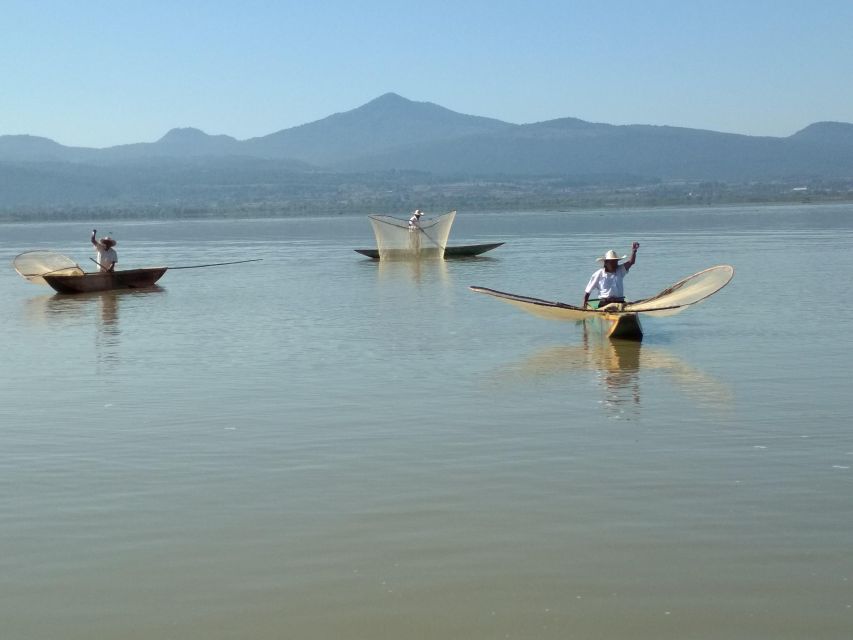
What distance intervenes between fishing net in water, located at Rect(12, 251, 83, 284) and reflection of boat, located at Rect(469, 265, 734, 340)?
14.3 metres

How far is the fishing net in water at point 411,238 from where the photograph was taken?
128ft

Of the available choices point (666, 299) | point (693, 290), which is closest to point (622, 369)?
point (666, 299)

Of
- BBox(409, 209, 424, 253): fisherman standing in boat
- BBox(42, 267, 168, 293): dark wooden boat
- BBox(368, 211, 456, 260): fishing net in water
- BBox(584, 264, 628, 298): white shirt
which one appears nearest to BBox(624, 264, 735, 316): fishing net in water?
BBox(584, 264, 628, 298): white shirt

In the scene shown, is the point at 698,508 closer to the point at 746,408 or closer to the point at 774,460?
the point at 774,460

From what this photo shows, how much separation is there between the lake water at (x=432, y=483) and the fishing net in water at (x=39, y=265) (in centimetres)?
965

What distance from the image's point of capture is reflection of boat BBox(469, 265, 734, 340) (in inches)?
656

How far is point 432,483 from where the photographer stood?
909cm

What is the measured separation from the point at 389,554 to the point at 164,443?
12.7 feet

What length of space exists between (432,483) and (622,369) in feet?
19.6

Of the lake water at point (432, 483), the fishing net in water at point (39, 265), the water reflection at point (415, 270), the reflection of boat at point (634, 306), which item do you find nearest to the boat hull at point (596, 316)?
the reflection of boat at point (634, 306)

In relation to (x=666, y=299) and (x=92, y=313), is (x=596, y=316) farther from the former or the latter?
(x=92, y=313)

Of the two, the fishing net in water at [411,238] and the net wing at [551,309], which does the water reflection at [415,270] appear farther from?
the net wing at [551,309]

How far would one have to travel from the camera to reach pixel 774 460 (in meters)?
9.49

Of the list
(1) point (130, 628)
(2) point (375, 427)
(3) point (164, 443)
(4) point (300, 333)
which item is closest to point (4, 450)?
(3) point (164, 443)
